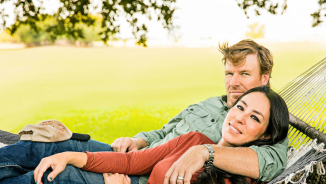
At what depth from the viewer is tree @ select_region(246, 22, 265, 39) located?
1839 cm

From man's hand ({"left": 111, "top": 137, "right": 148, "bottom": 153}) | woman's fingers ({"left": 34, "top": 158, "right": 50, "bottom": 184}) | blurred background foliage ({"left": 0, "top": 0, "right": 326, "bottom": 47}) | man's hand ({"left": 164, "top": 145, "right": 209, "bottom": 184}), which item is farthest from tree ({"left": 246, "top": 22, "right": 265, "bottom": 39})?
woman's fingers ({"left": 34, "top": 158, "right": 50, "bottom": 184})

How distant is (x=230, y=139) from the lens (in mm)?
1530

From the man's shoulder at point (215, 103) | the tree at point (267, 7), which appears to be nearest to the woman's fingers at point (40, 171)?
the man's shoulder at point (215, 103)

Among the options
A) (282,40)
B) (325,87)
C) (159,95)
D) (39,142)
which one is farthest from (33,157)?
(282,40)

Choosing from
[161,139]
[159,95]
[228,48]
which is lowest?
[159,95]

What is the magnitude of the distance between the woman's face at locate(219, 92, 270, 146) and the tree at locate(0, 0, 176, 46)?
3.33m

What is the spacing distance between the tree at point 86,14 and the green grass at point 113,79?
2627 mm

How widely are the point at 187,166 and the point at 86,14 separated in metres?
4.41

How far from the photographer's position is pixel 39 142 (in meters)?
1.65

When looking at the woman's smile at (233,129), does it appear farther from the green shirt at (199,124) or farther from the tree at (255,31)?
the tree at (255,31)

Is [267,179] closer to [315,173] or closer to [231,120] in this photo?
[315,173]

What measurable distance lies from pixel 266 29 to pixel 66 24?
15.3 metres

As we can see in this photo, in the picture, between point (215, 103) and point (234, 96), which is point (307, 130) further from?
point (215, 103)

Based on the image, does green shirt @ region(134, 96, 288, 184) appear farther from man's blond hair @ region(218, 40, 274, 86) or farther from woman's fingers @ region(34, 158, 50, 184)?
woman's fingers @ region(34, 158, 50, 184)
